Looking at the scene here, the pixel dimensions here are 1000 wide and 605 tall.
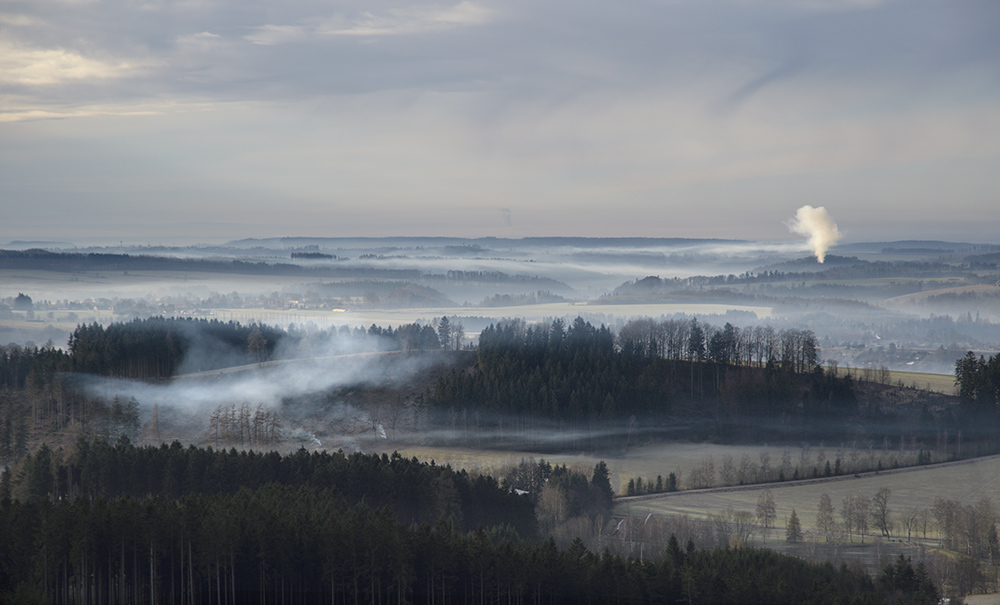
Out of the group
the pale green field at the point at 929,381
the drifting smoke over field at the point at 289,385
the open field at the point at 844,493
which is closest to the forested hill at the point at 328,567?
the open field at the point at 844,493

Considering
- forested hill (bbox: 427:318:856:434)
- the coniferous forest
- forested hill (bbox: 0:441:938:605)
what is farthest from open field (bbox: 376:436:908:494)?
forested hill (bbox: 0:441:938:605)

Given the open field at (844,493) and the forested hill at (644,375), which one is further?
the forested hill at (644,375)

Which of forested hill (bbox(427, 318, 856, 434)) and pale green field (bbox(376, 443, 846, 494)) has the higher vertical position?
forested hill (bbox(427, 318, 856, 434))

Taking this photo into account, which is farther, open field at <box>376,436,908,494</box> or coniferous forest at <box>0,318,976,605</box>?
open field at <box>376,436,908,494</box>

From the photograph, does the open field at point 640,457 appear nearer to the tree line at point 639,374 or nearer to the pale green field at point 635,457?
the pale green field at point 635,457

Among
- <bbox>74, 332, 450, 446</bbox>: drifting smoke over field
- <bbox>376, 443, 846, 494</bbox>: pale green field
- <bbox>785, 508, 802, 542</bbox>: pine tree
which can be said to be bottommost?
<bbox>785, 508, 802, 542</bbox>: pine tree

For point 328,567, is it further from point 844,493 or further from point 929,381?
point 929,381

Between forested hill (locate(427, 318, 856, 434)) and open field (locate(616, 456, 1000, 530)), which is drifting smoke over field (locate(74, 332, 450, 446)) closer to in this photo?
forested hill (locate(427, 318, 856, 434))

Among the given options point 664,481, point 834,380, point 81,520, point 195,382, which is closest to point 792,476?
point 664,481

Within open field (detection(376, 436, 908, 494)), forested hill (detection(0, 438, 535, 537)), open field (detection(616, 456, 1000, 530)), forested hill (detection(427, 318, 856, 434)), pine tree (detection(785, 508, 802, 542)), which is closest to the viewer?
pine tree (detection(785, 508, 802, 542))
